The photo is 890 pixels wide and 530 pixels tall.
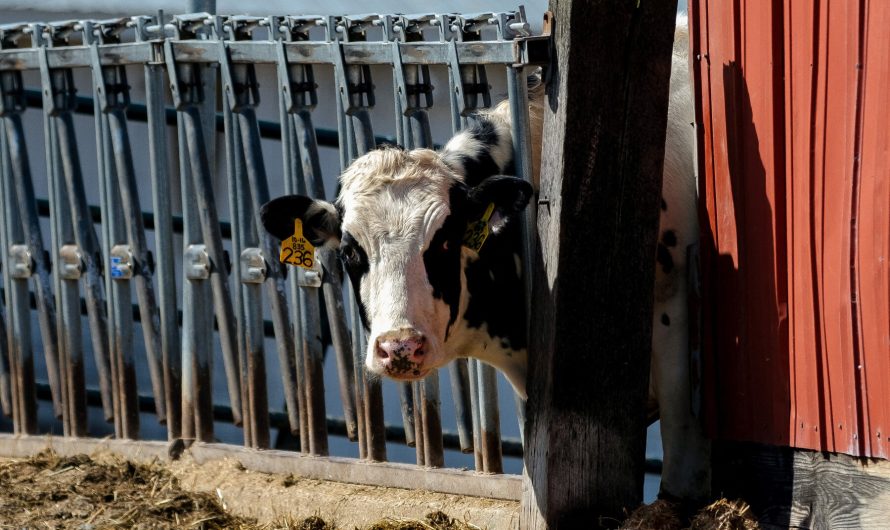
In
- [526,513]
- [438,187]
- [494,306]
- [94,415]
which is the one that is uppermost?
[438,187]

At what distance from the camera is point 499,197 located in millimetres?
4730

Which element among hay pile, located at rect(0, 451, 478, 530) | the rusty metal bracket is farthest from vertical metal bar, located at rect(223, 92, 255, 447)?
the rusty metal bracket

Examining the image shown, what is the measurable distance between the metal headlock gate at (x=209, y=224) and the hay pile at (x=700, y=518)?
1583 millimetres

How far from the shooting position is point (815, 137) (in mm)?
4008

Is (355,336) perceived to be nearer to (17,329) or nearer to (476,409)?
(476,409)

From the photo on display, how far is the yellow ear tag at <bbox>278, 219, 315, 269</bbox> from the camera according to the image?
5.19 m

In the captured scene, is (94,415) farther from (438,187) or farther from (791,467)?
(791,467)

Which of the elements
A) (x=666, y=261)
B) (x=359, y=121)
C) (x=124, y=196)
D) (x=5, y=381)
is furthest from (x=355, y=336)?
(x=5, y=381)

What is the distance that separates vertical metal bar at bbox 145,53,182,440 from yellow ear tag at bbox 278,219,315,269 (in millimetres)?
1836

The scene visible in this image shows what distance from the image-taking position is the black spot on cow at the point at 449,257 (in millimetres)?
4742

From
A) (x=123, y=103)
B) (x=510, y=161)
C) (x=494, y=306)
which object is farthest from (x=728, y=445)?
(x=123, y=103)

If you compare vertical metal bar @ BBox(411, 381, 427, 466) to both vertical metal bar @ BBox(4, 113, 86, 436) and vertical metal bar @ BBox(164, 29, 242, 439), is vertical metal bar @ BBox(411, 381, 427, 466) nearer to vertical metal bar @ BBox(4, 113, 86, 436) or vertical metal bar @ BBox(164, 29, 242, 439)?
vertical metal bar @ BBox(164, 29, 242, 439)

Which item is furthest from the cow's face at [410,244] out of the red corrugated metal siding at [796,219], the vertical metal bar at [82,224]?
the vertical metal bar at [82,224]

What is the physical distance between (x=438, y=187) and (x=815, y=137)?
1412 mm
